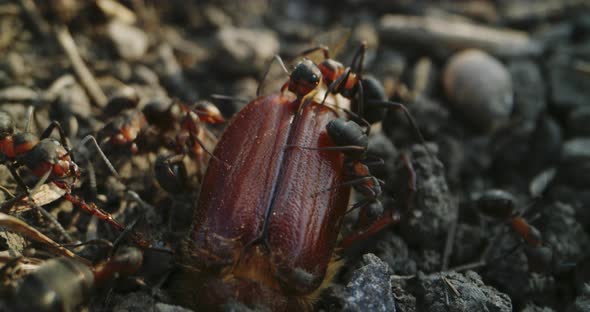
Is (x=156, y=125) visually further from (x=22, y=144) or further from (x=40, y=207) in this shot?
(x=40, y=207)

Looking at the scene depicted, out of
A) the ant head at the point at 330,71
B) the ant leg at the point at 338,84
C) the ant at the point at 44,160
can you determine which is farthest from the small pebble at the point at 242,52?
the ant at the point at 44,160

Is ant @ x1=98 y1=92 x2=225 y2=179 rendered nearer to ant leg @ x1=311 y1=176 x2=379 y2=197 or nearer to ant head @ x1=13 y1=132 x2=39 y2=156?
ant head @ x1=13 y1=132 x2=39 y2=156

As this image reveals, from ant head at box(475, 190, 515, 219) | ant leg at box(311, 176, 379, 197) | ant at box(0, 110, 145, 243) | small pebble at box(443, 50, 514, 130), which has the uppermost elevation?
small pebble at box(443, 50, 514, 130)

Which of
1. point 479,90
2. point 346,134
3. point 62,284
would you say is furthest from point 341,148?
point 479,90

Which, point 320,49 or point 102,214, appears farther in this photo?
point 320,49

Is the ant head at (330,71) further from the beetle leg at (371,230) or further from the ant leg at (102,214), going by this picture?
the ant leg at (102,214)

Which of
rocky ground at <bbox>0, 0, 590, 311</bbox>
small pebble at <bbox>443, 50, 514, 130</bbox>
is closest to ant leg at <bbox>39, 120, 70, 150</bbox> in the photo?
rocky ground at <bbox>0, 0, 590, 311</bbox>

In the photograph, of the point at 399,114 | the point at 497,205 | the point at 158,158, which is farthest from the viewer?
the point at 399,114
